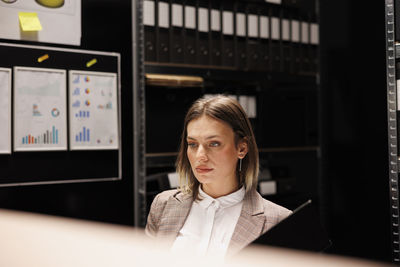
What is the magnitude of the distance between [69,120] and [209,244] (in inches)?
55.2

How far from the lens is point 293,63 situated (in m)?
2.73

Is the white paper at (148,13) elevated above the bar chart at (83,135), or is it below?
above

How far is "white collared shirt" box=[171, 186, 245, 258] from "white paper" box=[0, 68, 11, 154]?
1.28 metres

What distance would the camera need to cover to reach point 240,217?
119 cm

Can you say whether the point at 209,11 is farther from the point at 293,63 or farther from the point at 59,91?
the point at 59,91

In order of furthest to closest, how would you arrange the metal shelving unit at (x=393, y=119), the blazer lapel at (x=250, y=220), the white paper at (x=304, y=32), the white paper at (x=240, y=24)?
the white paper at (x=304, y=32), the white paper at (x=240, y=24), the metal shelving unit at (x=393, y=119), the blazer lapel at (x=250, y=220)

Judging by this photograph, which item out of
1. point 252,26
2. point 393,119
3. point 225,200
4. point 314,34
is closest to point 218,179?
point 225,200

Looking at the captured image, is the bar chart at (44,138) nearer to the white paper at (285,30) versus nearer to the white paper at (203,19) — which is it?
the white paper at (203,19)

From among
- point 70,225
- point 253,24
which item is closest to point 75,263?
point 70,225

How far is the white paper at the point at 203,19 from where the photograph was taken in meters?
2.39

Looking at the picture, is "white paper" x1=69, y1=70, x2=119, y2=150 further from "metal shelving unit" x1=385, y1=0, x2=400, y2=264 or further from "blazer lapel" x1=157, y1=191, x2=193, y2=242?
"metal shelving unit" x1=385, y1=0, x2=400, y2=264

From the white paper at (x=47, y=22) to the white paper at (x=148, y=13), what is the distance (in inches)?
14.4

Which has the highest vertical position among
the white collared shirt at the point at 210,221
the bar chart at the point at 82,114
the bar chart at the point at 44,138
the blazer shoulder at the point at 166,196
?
the bar chart at the point at 82,114

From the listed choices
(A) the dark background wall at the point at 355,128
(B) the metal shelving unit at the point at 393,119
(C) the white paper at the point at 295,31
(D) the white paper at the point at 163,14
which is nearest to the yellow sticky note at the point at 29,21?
(D) the white paper at the point at 163,14
